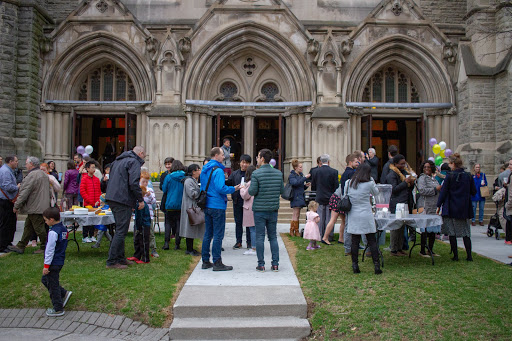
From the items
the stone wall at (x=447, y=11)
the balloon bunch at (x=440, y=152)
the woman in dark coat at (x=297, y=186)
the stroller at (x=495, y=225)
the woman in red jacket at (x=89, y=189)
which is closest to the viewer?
the woman in red jacket at (x=89, y=189)

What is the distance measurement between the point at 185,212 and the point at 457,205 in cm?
481

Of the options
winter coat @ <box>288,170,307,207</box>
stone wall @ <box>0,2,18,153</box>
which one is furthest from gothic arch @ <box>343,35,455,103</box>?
stone wall @ <box>0,2,18,153</box>

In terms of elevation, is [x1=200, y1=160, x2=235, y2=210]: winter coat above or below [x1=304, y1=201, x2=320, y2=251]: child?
above

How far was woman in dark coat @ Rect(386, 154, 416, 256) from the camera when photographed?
28.8 feet

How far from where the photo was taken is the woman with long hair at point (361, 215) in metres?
7.57

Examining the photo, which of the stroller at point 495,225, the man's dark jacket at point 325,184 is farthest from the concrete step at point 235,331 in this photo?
the stroller at point 495,225

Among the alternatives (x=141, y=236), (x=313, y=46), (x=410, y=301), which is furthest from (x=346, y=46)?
(x=410, y=301)

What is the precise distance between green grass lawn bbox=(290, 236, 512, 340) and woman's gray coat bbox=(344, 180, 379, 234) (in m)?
0.72

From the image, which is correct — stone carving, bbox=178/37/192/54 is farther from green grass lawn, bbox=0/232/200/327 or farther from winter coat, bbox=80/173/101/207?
green grass lawn, bbox=0/232/200/327

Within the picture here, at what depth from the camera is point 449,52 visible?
1808 cm

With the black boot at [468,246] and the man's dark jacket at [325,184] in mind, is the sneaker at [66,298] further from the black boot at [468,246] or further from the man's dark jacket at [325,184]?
the black boot at [468,246]

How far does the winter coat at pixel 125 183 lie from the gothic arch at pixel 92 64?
11000mm

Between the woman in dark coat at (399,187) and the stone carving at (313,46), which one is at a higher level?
the stone carving at (313,46)

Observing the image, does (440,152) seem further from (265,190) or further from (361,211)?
(265,190)
